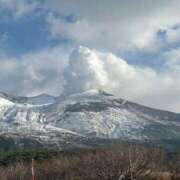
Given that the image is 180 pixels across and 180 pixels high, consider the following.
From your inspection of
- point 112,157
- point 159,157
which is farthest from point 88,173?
point 159,157

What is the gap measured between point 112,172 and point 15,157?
99069 millimetres

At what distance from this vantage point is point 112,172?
282ft

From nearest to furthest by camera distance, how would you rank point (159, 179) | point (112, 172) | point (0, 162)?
point (159, 179) < point (112, 172) < point (0, 162)

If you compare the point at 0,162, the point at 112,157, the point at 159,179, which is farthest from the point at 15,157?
the point at 159,179

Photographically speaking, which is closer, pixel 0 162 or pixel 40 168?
pixel 40 168

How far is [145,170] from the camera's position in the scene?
81.2 m

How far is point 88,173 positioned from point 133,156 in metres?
9.83

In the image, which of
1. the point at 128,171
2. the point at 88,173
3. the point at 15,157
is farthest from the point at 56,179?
the point at 15,157

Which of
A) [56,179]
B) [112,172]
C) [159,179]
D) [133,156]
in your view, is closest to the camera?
[159,179]

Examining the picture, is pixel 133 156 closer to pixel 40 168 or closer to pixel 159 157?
pixel 159 157

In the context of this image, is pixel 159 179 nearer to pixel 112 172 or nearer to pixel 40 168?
pixel 112 172

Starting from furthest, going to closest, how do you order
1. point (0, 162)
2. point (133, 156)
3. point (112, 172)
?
1. point (0, 162)
2. point (133, 156)
3. point (112, 172)

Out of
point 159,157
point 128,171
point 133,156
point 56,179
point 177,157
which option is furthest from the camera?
point 177,157

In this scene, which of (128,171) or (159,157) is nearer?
(128,171)
